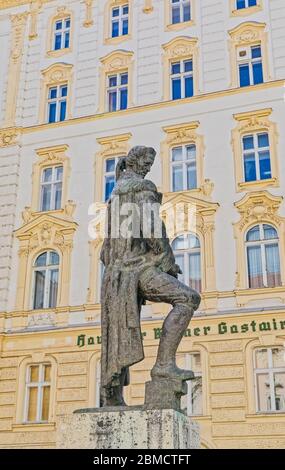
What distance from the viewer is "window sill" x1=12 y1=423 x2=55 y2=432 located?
15657 millimetres

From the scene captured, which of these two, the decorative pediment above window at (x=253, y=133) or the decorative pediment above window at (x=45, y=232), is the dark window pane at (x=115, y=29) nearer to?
the decorative pediment above window at (x=253, y=133)

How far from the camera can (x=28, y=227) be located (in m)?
18.3

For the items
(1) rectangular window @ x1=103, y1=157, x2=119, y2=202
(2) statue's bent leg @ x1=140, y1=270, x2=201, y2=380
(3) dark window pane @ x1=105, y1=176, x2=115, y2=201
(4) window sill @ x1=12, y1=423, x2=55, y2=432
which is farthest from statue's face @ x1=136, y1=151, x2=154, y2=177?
(3) dark window pane @ x1=105, y1=176, x2=115, y2=201

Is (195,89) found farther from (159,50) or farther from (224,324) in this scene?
(224,324)

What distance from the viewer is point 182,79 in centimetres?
1880

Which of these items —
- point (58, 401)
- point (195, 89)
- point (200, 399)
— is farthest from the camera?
point (195, 89)

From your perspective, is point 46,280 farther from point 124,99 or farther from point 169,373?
point 169,373

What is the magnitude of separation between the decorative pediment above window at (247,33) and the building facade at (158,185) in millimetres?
46

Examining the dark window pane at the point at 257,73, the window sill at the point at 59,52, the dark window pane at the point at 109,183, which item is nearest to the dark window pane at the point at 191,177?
the dark window pane at the point at 109,183

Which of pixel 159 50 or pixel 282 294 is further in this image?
pixel 159 50

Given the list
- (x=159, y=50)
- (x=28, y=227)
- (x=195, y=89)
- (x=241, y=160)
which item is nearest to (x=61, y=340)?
(x=28, y=227)

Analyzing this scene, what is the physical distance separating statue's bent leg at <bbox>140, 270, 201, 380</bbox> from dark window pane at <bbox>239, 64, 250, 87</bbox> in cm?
1413

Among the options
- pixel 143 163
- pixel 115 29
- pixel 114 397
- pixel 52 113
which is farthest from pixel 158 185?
pixel 114 397

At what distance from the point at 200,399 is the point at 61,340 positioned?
14.5ft
